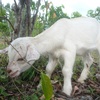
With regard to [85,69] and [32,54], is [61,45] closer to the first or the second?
[32,54]

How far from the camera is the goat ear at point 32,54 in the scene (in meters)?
2.26

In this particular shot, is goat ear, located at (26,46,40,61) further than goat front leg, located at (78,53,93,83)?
No

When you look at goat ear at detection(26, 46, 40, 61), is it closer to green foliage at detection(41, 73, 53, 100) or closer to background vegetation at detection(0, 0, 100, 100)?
background vegetation at detection(0, 0, 100, 100)

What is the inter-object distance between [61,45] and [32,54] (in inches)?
16.1

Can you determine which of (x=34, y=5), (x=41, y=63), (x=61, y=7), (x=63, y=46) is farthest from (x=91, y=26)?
(x=61, y=7)

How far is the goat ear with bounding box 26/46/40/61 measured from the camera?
7.41ft

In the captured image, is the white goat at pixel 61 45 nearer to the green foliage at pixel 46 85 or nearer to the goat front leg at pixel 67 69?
the goat front leg at pixel 67 69

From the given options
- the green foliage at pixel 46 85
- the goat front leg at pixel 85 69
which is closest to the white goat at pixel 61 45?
the goat front leg at pixel 85 69

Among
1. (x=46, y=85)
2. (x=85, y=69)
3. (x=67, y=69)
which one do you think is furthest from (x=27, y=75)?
(x=46, y=85)

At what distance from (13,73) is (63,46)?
1.89 ft

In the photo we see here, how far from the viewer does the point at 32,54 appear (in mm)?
2281

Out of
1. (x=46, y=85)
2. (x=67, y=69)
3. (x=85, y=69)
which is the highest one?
(x=46, y=85)

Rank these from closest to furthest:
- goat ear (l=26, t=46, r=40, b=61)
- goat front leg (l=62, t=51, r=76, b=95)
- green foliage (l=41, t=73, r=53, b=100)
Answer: green foliage (l=41, t=73, r=53, b=100) → goat ear (l=26, t=46, r=40, b=61) → goat front leg (l=62, t=51, r=76, b=95)

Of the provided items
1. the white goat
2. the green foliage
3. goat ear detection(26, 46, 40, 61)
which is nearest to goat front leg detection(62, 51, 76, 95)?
the white goat
